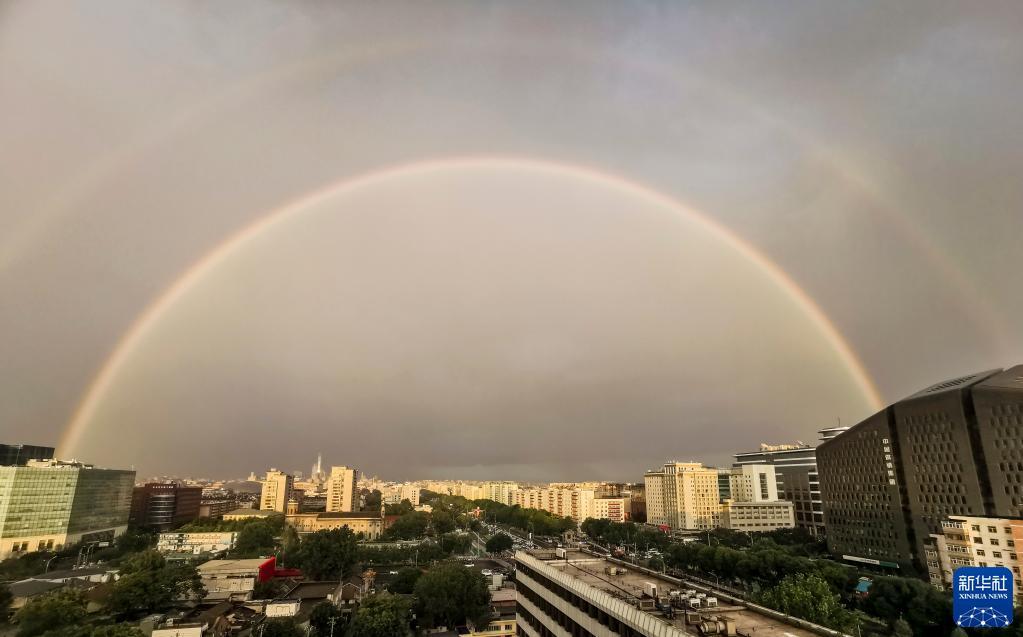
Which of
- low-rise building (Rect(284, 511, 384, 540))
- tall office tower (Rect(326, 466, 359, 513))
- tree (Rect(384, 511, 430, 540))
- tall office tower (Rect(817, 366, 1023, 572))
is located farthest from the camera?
tall office tower (Rect(326, 466, 359, 513))

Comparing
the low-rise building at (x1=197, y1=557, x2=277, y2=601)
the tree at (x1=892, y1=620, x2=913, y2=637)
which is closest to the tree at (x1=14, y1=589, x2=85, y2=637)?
the low-rise building at (x1=197, y1=557, x2=277, y2=601)

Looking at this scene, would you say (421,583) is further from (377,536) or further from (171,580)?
(377,536)

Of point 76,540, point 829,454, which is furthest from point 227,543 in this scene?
point 829,454

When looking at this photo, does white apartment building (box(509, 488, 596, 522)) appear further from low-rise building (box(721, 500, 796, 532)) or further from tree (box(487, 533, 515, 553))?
tree (box(487, 533, 515, 553))

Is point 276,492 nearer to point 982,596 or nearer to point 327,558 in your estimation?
point 327,558

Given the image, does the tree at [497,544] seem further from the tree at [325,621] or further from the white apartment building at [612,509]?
the white apartment building at [612,509]

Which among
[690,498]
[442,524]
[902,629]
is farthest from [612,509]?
[902,629]

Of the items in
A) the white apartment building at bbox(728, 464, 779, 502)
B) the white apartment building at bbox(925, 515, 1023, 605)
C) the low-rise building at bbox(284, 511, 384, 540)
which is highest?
the white apartment building at bbox(728, 464, 779, 502)
